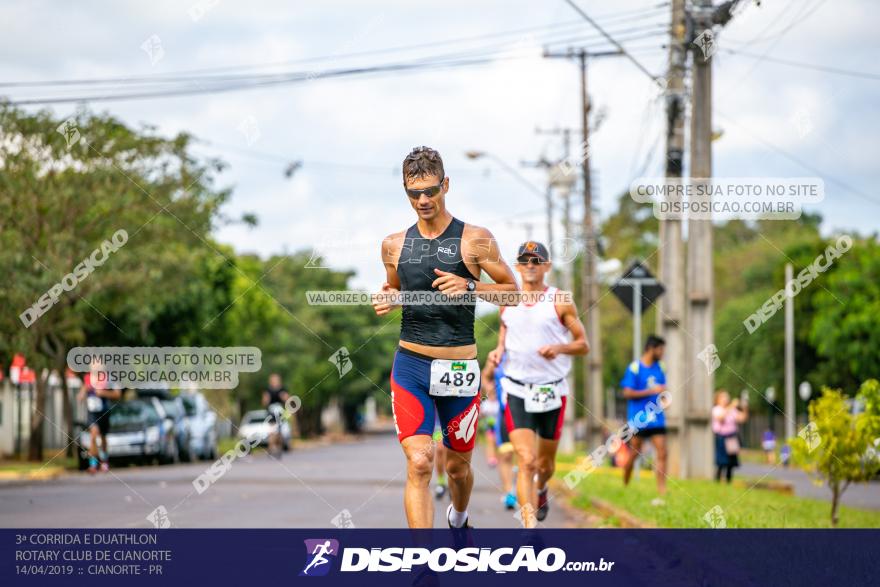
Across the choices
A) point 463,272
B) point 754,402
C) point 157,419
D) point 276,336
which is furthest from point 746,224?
point 463,272

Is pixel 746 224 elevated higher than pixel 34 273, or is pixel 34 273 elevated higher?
pixel 746 224

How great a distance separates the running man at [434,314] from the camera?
285 inches

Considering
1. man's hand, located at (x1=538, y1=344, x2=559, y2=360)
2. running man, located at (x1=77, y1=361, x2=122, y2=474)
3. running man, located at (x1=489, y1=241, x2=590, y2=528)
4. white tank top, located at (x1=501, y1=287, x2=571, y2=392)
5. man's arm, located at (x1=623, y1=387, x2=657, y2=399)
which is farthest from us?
running man, located at (x1=77, y1=361, x2=122, y2=474)

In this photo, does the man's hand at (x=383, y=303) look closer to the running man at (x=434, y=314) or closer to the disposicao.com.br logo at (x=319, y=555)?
the running man at (x=434, y=314)

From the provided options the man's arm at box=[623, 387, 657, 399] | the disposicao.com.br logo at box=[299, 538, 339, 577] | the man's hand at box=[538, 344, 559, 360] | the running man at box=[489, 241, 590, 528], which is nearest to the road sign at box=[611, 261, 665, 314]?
the man's arm at box=[623, 387, 657, 399]

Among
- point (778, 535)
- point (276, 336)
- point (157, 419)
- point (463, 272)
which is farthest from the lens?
point (276, 336)

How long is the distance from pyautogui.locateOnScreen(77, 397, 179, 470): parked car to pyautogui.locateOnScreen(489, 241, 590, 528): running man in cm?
1693

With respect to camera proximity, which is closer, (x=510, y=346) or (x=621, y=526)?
(x=510, y=346)

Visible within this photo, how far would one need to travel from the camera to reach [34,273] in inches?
997

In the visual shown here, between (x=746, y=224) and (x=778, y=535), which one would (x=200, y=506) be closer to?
(x=778, y=535)

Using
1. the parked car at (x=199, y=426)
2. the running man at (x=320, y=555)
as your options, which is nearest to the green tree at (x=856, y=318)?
the parked car at (x=199, y=426)

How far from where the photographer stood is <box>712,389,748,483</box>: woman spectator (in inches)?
875

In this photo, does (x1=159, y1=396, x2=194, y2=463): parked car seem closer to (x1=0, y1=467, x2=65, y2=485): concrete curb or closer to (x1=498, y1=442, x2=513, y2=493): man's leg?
Answer: (x1=0, y1=467, x2=65, y2=485): concrete curb

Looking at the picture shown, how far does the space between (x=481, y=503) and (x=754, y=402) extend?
5208 cm
